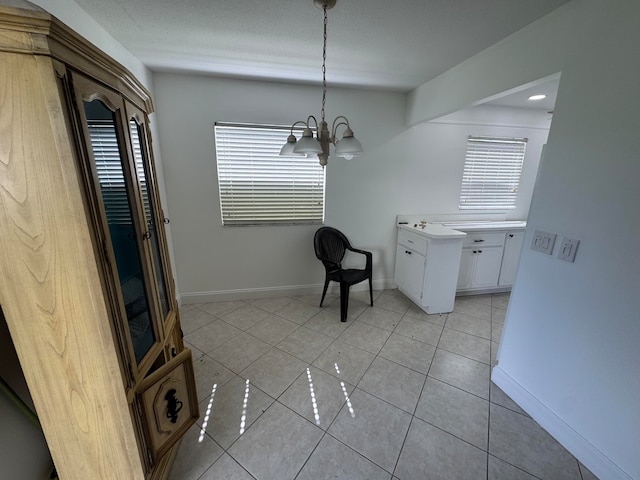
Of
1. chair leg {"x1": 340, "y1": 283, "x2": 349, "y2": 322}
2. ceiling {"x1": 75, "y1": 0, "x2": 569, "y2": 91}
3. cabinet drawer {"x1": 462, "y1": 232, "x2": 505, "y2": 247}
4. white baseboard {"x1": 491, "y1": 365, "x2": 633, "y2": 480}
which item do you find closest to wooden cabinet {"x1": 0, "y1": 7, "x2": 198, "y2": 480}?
ceiling {"x1": 75, "y1": 0, "x2": 569, "y2": 91}

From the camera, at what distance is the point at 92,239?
2.65 ft

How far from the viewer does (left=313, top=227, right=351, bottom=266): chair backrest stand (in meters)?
2.97

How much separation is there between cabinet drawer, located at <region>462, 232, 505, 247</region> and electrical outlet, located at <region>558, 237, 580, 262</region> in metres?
1.55

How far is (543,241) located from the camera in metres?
1.53

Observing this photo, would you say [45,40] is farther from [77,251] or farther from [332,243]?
[332,243]

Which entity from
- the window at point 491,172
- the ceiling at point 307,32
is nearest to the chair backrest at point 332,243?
the ceiling at point 307,32

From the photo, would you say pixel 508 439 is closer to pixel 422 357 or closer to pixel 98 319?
pixel 422 357

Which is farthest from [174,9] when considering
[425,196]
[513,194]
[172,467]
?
[513,194]

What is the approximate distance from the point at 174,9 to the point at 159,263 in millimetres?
1452

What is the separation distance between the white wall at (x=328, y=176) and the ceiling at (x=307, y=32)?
0.38 m

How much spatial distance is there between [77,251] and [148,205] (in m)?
0.56

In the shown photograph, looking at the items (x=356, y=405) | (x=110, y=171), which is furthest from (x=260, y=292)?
(x=110, y=171)

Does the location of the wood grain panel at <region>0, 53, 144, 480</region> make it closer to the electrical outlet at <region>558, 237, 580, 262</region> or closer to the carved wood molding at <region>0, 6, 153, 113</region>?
the carved wood molding at <region>0, 6, 153, 113</region>

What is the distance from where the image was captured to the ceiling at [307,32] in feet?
4.65
